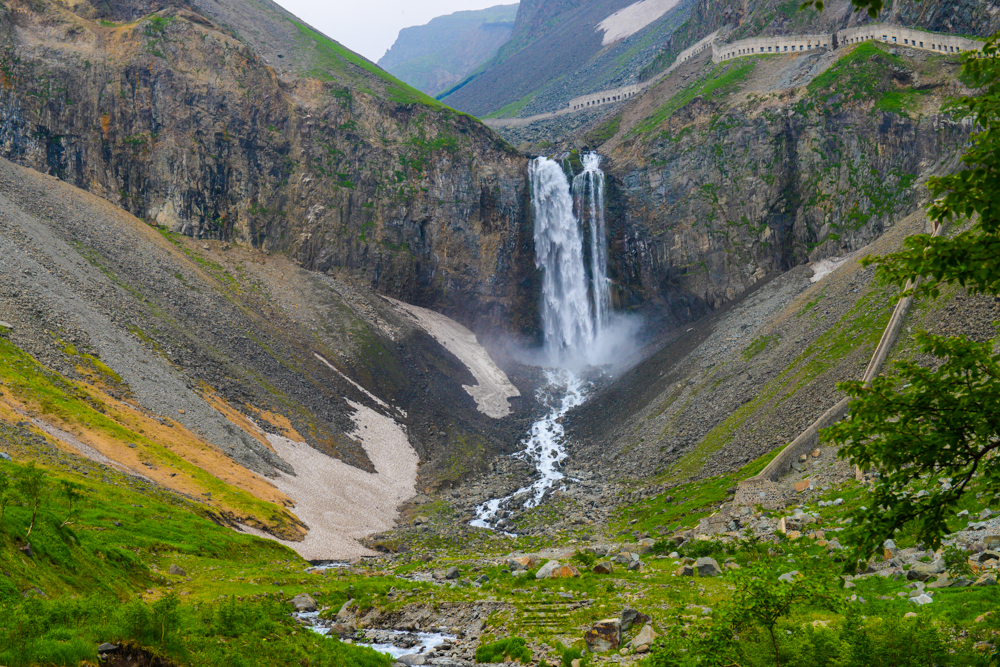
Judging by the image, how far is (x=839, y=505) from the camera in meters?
32.1

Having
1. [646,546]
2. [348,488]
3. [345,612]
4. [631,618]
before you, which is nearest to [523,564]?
[646,546]

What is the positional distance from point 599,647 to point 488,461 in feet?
172

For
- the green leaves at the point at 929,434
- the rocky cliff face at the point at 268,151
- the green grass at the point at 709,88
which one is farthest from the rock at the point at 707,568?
the green grass at the point at 709,88

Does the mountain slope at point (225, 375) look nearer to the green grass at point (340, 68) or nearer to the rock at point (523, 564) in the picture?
the rock at point (523, 564)

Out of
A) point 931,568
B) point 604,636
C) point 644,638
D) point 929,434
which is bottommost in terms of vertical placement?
point 604,636

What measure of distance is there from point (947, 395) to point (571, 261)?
3855 inches

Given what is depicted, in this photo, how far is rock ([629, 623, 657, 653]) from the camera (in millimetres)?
18992

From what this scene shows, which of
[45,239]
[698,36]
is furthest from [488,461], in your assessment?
[698,36]

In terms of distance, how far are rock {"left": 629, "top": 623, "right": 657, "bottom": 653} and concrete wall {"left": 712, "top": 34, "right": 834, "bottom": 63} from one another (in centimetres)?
11119

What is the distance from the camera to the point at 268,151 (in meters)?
102

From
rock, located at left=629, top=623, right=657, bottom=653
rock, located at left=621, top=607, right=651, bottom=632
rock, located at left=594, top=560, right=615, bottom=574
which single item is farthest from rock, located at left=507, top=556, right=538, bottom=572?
rock, located at left=629, top=623, right=657, bottom=653

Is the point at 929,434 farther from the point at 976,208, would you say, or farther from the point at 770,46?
the point at 770,46

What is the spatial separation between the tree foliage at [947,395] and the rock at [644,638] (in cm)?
1002

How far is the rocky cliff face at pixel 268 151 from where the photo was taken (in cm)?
9088
